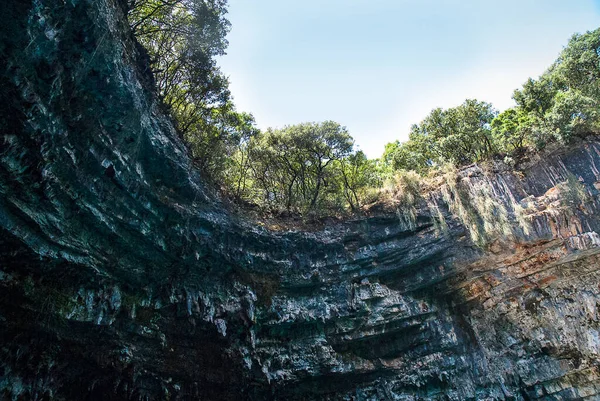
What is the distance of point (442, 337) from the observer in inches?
519

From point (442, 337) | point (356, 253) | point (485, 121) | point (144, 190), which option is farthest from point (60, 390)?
point (485, 121)

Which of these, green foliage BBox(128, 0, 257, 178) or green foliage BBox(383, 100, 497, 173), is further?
green foliage BBox(383, 100, 497, 173)

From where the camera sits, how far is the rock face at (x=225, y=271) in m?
7.58

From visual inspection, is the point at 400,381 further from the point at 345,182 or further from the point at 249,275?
the point at 345,182

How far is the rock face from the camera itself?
7578mm

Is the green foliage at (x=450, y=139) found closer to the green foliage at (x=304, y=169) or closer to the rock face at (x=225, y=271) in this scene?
the rock face at (x=225, y=271)

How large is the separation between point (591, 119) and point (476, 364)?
996 cm

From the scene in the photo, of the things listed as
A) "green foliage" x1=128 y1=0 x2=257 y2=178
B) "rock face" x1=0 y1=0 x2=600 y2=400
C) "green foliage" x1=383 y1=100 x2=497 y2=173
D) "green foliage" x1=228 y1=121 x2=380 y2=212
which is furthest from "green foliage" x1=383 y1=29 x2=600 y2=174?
"green foliage" x1=128 y1=0 x2=257 y2=178

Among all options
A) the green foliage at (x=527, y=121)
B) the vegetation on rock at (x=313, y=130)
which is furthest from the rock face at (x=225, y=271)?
the vegetation on rock at (x=313, y=130)

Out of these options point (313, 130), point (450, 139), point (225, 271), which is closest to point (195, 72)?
point (313, 130)

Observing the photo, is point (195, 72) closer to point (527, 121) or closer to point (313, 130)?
point (313, 130)

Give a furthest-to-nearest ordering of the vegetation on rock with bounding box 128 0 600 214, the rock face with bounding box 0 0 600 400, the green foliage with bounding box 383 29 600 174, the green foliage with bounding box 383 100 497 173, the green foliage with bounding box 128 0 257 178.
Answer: the green foliage with bounding box 383 100 497 173, the green foliage with bounding box 383 29 600 174, the vegetation on rock with bounding box 128 0 600 214, the green foliage with bounding box 128 0 257 178, the rock face with bounding box 0 0 600 400

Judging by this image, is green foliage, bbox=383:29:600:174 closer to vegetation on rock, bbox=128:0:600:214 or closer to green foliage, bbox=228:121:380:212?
vegetation on rock, bbox=128:0:600:214

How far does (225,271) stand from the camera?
Result: 471 inches
